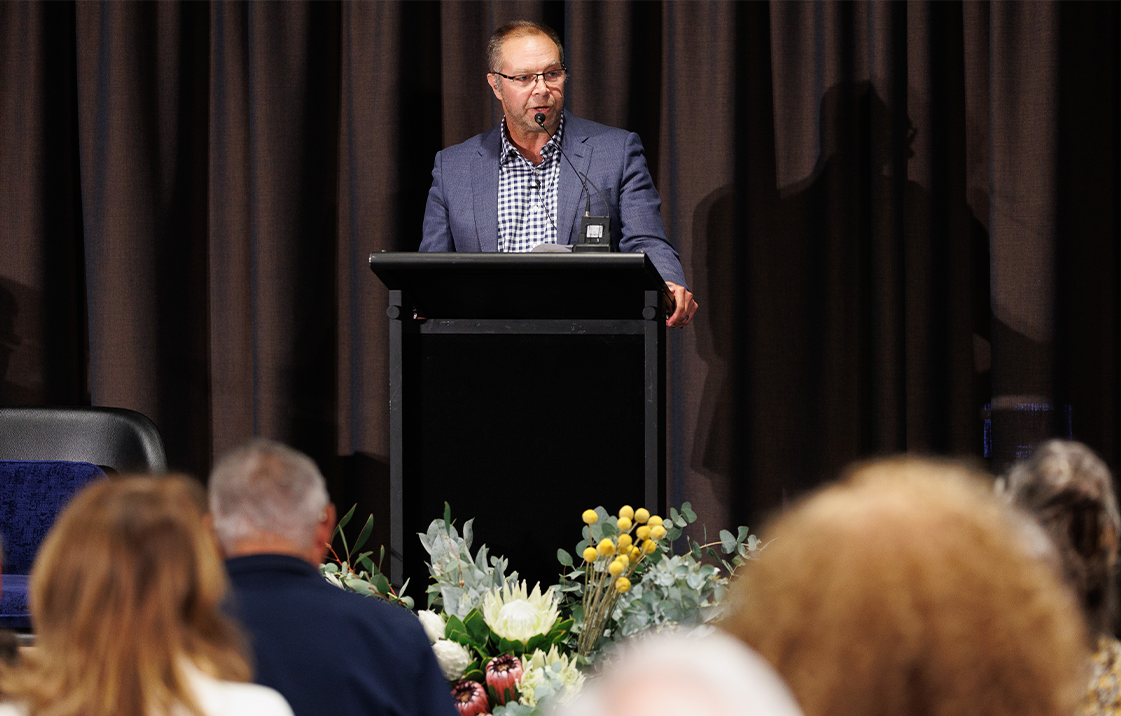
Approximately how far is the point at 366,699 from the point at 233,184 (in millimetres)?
2942

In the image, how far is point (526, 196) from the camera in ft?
10.3

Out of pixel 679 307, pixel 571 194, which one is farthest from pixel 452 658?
pixel 571 194

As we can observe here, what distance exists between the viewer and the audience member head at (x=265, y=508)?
1.26 meters

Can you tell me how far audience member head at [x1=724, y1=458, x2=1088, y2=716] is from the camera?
59 centimetres

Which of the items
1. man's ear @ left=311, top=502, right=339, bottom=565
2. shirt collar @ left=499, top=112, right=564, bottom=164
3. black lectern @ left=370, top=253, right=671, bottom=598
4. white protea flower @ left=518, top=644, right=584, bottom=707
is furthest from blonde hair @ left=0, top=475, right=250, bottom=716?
Result: shirt collar @ left=499, top=112, right=564, bottom=164

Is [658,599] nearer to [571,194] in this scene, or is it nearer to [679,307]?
[679,307]

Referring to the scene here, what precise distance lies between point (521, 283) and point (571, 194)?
0.74m

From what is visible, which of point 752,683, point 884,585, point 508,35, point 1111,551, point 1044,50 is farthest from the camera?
point 1044,50

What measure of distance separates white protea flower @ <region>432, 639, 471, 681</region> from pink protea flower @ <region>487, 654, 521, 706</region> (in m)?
0.05

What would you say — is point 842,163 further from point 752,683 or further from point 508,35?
point 752,683

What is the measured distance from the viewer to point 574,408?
8.03 feet

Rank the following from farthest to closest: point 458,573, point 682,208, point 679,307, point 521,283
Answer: point 682,208
point 679,307
point 521,283
point 458,573

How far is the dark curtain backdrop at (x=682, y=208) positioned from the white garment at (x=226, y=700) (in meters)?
2.75

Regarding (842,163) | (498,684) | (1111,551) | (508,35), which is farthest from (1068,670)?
(842,163)
